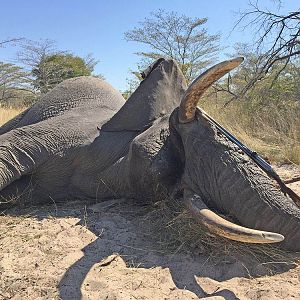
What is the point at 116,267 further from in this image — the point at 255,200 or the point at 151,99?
the point at 151,99

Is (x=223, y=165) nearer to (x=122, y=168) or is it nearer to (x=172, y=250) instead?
(x=172, y=250)

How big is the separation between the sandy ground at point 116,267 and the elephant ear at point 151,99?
0.84 metres

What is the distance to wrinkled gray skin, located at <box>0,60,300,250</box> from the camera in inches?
107

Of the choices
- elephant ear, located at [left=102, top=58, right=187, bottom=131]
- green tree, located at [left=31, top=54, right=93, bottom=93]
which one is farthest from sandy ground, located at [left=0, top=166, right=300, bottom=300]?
green tree, located at [left=31, top=54, right=93, bottom=93]

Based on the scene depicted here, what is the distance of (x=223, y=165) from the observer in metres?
2.84

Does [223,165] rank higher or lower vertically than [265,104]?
lower

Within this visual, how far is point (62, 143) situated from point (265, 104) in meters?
8.34

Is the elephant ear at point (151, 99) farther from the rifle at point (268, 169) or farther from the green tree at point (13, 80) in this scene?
the green tree at point (13, 80)

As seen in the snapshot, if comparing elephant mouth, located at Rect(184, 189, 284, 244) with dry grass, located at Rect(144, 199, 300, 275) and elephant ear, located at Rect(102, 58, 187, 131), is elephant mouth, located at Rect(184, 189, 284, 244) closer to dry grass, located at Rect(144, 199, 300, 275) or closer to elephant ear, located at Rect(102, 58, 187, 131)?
dry grass, located at Rect(144, 199, 300, 275)

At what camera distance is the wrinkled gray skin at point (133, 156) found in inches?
107

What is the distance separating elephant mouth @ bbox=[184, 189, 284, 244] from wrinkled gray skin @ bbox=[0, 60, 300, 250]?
0.40 ft

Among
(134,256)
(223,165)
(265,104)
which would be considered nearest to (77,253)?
(134,256)

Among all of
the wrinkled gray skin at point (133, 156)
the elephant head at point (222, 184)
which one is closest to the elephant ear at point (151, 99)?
the wrinkled gray skin at point (133, 156)

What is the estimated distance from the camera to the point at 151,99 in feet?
12.5
